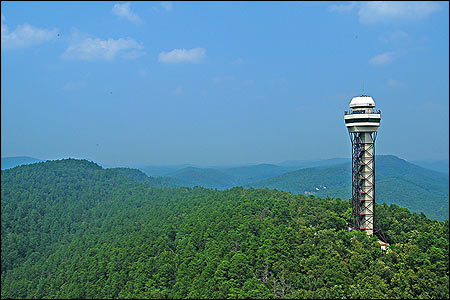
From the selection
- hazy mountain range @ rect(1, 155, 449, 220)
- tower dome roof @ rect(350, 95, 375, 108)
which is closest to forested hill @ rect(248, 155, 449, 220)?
hazy mountain range @ rect(1, 155, 449, 220)

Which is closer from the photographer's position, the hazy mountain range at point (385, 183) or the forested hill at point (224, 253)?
the forested hill at point (224, 253)

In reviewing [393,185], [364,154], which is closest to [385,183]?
[393,185]

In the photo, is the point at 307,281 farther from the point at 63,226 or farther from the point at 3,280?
the point at 63,226

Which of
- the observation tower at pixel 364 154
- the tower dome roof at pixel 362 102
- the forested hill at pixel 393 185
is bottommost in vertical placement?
the forested hill at pixel 393 185

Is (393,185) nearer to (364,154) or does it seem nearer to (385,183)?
(385,183)

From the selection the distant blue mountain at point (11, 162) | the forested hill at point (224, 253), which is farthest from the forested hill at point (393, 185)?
the distant blue mountain at point (11, 162)

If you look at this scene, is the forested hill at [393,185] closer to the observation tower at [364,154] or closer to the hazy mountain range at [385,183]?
the hazy mountain range at [385,183]
